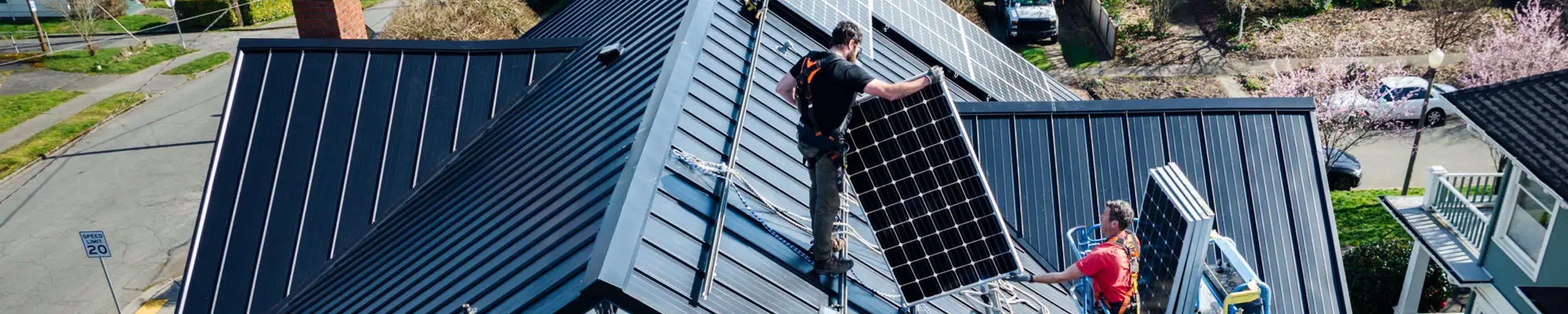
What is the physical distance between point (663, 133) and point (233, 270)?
5254 mm

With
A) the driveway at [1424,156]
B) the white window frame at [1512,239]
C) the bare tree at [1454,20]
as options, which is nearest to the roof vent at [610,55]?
the white window frame at [1512,239]

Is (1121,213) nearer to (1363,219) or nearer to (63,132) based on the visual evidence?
(1363,219)

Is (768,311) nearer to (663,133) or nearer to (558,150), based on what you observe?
(663,133)

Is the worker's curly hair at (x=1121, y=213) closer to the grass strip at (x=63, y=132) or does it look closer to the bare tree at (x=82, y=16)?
the grass strip at (x=63, y=132)

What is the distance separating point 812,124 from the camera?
789 centimetres

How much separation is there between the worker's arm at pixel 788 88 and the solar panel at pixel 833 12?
17.4 feet

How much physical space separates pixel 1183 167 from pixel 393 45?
9.05m

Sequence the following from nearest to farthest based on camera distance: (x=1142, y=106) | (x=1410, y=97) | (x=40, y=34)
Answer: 1. (x=1142, y=106)
2. (x=1410, y=97)
3. (x=40, y=34)

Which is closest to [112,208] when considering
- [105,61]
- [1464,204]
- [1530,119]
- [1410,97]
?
[105,61]

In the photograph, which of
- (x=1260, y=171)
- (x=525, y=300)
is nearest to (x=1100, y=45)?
(x=1260, y=171)

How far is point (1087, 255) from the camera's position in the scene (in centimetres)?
821

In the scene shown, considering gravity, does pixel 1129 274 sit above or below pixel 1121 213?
below

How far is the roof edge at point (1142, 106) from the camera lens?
40.3 ft

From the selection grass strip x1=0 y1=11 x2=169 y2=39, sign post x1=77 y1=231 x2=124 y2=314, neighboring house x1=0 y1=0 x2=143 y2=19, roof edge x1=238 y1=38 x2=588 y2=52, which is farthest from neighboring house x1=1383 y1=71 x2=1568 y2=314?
neighboring house x1=0 y1=0 x2=143 y2=19
